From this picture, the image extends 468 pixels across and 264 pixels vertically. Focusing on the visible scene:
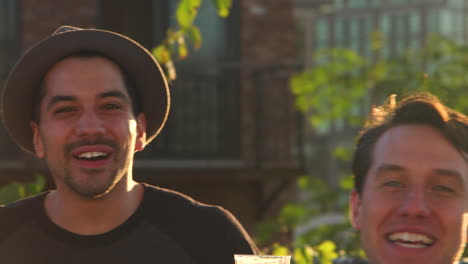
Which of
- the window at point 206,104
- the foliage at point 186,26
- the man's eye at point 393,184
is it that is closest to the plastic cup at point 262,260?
the man's eye at point 393,184

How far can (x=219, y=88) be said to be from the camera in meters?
11.8

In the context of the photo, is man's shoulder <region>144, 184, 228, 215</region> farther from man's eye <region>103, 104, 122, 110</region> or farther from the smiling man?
the smiling man

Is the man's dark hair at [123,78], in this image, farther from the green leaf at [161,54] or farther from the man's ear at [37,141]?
the green leaf at [161,54]

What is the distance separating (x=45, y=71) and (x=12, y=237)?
0.67 meters

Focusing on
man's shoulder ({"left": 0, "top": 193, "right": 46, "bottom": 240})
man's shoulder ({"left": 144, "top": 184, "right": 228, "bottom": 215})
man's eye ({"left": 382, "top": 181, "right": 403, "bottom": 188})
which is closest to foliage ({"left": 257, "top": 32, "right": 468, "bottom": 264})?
man's shoulder ({"left": 144, "top": 184, "right": 228, "bottom": 215})

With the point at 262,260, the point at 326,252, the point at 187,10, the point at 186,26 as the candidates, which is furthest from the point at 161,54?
the point at 262,260

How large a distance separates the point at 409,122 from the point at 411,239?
1.55ft

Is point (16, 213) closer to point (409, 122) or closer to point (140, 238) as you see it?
point (140, 238)

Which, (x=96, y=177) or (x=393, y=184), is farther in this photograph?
(x=96, y=177)

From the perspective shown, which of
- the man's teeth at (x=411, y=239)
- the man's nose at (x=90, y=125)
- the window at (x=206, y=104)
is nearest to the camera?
the man's teeth at (x=411, y=239)

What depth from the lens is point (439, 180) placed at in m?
3.05

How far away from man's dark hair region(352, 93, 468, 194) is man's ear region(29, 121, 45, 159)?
1231mm

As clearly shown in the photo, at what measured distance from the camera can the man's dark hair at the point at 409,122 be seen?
3.20 meters

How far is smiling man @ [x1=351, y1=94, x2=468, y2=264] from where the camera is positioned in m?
2.98
